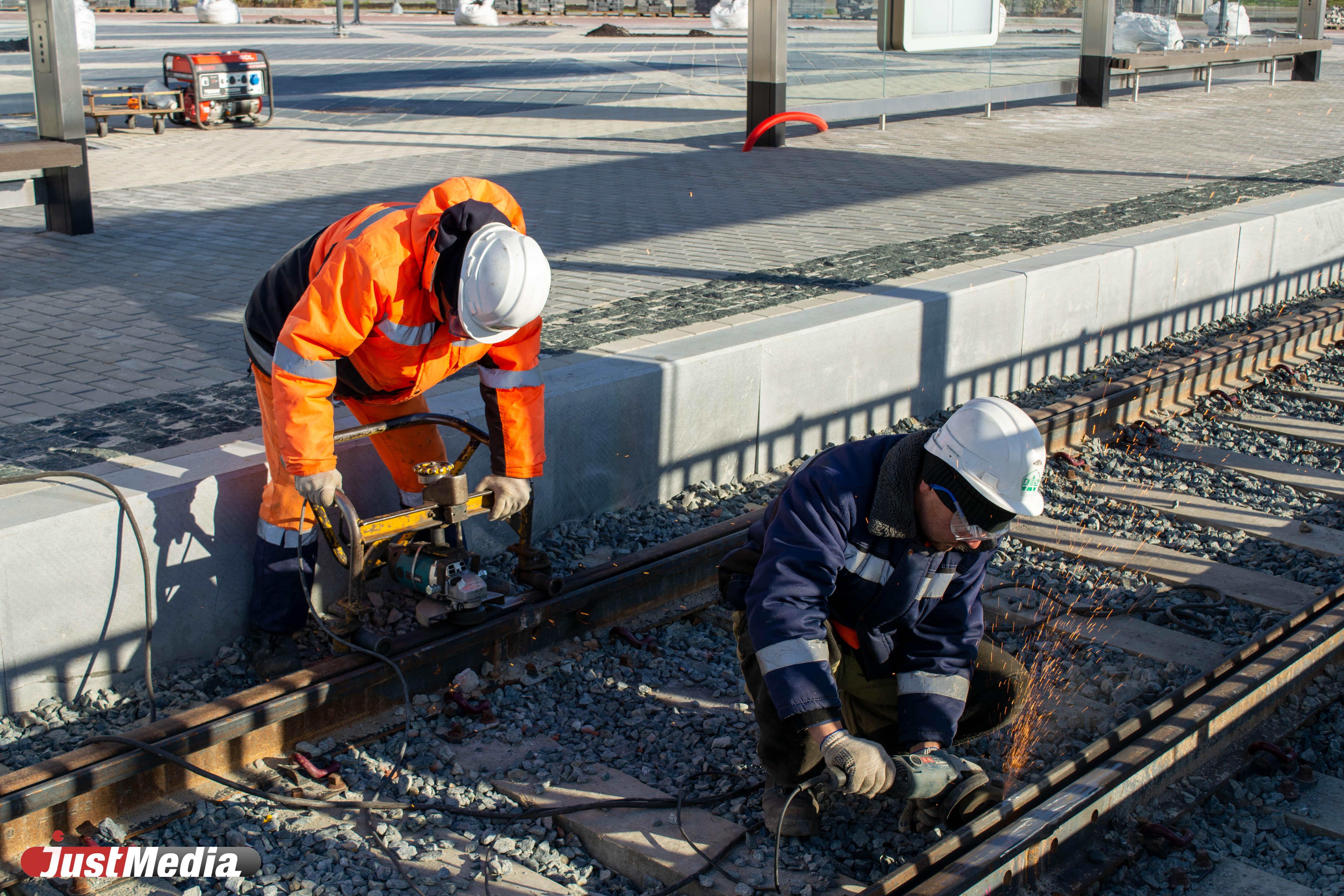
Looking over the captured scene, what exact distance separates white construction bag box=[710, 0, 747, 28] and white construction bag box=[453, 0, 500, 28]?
681cm

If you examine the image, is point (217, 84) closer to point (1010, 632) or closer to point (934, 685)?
point (1010, 632)

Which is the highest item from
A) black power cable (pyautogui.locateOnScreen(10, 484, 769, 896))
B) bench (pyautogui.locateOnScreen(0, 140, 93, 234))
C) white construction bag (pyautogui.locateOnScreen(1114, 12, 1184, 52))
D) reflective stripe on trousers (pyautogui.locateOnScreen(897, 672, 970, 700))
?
white construction bag (pyautogui.locateOnScreen(1114, 12, 1184, 52))

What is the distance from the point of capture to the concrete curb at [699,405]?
434 centimetres

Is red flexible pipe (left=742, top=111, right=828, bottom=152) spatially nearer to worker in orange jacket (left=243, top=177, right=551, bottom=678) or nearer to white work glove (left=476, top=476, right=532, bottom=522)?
worker in orange jacket (left=243, top=177, right=551, bottom=678)

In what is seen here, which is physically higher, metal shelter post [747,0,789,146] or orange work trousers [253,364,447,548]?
metal shelter post [747,0,789,146]

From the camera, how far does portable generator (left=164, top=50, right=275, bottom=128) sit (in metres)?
15.9

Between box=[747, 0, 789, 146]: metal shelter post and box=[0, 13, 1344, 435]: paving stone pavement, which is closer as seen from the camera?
box=[0, 13, 1344, 435]: paving stone pavement

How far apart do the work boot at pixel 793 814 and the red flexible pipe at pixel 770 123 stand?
12.4 m

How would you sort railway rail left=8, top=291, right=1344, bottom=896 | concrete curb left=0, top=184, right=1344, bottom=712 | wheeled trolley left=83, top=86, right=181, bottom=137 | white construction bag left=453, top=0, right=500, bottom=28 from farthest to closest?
white construction bag left=453, top=0, right=500, bottom=28 → wheeled trolley left=83, top=86, right=181, bottom=137 → concrete curb left=0, top=184, right=1344, bottom=712 → railway rail left=8, top=291, right=1344, bottom=896

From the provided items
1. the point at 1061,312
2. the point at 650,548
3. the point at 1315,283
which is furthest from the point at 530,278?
the point at 1315,283

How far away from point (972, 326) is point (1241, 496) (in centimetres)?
200

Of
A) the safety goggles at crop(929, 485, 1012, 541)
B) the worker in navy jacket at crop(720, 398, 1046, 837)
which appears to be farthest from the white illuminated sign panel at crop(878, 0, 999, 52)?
the safety goggles at crop(929, 485, 1012, 541)

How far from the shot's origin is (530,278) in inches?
153

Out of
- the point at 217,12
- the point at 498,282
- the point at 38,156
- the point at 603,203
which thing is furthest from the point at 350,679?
the point at 217,12
